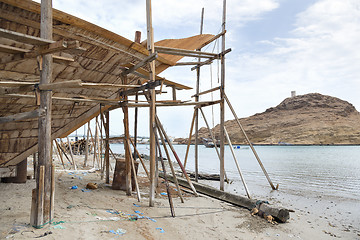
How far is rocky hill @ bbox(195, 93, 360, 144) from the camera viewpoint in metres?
67.9

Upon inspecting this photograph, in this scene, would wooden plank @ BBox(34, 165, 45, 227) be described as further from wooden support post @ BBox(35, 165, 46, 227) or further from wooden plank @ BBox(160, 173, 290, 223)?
wooden plank @ BBox(160, 173, 290, 223)

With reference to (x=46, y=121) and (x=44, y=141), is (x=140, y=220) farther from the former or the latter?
(x=46, y=121)

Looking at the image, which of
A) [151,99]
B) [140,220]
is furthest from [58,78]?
[140,220]

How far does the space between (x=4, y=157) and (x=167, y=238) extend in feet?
15.9

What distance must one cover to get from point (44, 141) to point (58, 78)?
8.09 ft

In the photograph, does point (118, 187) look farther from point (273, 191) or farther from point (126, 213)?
point (273, 191)

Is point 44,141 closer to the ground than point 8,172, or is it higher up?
higher up

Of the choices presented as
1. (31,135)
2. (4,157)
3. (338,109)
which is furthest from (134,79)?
(338,109)

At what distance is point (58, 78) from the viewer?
571 centimetres

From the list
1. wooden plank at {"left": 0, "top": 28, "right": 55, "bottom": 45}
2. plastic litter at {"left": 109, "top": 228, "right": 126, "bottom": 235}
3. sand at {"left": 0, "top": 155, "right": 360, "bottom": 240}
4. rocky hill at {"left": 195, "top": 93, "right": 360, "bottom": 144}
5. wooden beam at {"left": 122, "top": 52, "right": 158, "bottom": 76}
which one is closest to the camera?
wooden plank at {"left": 0, "top": 28, "right": 55, "bottom": 45}

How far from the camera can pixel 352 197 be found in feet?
32.8

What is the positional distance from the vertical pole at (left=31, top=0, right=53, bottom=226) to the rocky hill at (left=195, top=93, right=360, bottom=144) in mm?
74503

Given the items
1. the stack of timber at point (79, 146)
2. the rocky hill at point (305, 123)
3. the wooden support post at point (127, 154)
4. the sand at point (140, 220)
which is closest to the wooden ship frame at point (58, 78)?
the wooden support post at point (127, 154)

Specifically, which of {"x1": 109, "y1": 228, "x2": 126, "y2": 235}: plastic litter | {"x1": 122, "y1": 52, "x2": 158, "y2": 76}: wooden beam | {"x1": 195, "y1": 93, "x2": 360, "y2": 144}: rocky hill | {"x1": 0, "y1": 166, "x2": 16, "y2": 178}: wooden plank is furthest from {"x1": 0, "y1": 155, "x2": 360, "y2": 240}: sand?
{"x1": 195, "y1": 93, "x2": 360, "y2": 144}: rocky hill
